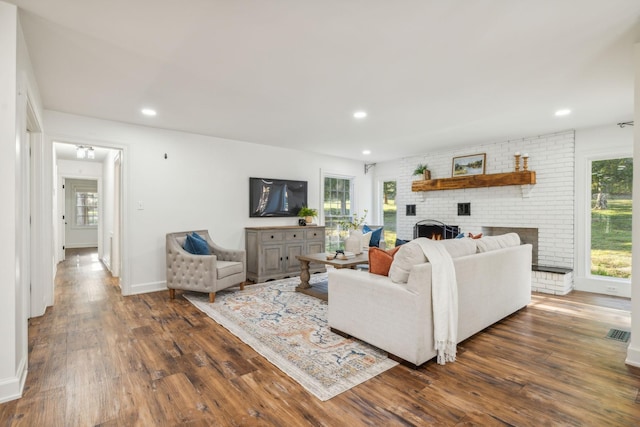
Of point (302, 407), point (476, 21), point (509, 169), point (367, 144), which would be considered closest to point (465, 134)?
point (509, 169)

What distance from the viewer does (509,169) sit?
5.28 meters

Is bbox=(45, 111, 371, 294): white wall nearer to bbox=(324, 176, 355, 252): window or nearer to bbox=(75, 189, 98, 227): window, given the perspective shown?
bbox=(324, 176, 355, 252): window

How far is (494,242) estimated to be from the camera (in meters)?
3.27

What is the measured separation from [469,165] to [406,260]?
4.17 m

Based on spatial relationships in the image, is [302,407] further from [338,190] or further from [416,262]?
[338,190]

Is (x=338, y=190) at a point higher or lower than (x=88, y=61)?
lower

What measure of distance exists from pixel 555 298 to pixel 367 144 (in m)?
3.63

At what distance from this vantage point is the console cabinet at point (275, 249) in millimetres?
5027

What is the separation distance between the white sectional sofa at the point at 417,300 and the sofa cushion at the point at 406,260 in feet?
0.06

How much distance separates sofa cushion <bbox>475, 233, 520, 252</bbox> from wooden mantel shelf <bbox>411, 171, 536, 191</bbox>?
68.5 inches

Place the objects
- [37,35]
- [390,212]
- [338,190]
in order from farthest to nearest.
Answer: [390,212] < [338,190] < [37,35]

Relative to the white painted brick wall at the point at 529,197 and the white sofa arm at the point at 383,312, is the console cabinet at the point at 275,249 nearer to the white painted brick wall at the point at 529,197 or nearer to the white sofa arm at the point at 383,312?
the white sofa arm at the point at 383,312

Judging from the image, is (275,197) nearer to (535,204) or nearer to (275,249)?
(275,249)

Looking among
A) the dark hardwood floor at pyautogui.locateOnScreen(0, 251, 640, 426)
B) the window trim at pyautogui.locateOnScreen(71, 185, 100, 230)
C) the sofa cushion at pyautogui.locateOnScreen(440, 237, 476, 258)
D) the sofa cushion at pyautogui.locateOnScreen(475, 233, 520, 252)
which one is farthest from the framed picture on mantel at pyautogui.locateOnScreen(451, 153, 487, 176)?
the window trim at pyautogui.locateOnScreen(71, 185, 100, 230)
